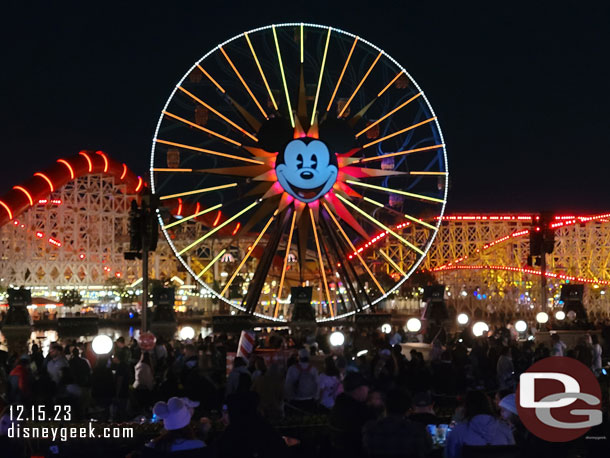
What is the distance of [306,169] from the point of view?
31953 millimetres

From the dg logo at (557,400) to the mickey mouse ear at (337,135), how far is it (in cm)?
2350

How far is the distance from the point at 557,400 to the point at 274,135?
23826 millimetres

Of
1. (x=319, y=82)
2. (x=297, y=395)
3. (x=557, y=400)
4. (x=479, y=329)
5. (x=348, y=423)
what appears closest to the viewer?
(x=557, y=400)

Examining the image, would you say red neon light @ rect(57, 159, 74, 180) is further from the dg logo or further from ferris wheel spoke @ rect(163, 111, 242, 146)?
the dg logo

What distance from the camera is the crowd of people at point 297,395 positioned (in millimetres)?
8102

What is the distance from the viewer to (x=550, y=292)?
71.9 meters

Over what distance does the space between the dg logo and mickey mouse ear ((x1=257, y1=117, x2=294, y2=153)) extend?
22.9m

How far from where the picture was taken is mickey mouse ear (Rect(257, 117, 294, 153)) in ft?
105

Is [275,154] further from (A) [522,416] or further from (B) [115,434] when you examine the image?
(A) [522,416]

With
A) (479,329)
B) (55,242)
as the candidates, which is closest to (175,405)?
(479,329)

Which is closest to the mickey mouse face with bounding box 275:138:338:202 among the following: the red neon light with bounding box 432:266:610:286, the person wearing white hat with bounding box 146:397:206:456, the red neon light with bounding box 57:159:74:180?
the person wearing white hat with bounding box 146:397:206:456

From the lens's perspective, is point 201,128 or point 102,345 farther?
point 201,128

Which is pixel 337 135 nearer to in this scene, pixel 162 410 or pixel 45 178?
pixel 162 410

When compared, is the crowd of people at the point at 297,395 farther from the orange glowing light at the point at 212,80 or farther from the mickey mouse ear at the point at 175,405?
the orange glowing light at the point at 212,80
